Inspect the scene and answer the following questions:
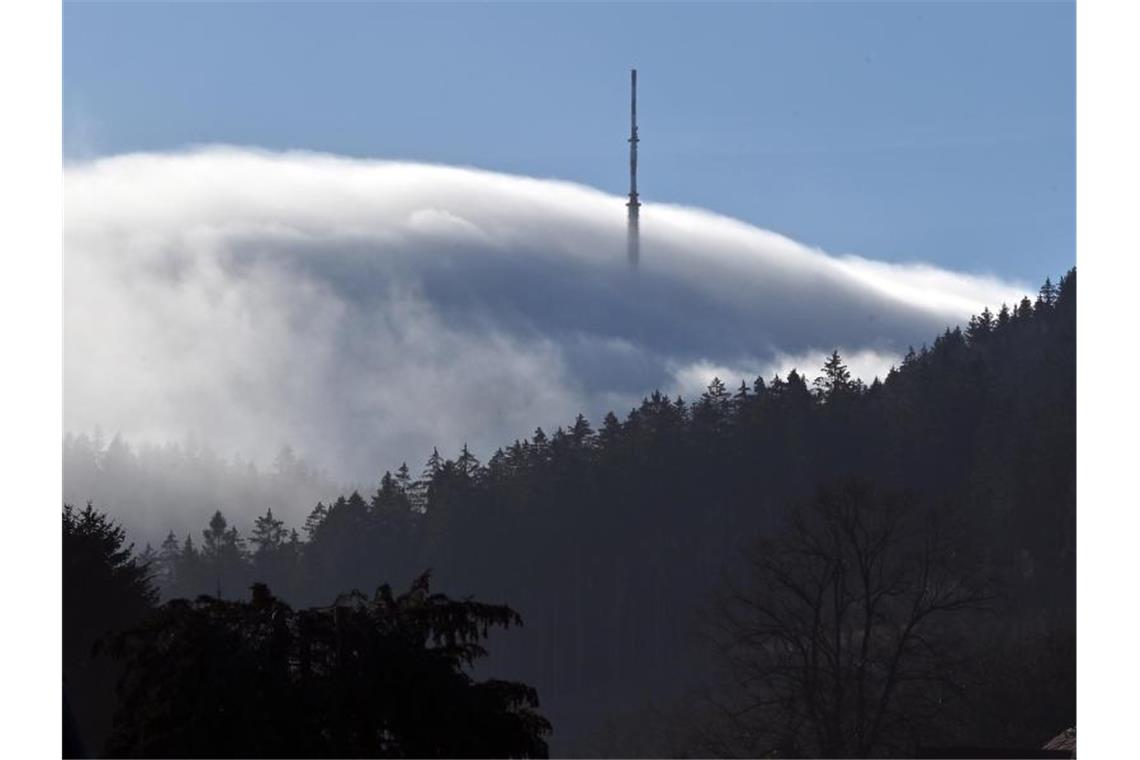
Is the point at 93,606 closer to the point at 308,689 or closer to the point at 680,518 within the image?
the point at 308,689

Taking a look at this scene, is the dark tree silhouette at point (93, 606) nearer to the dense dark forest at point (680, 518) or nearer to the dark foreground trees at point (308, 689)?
the dark foreground trees at point (308, 689)

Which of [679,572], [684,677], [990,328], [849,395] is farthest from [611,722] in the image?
[990,328]

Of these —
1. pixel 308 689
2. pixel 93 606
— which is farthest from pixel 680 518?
pixel 308 689

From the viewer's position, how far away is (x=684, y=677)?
139000 mm

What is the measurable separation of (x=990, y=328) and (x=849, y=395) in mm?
36381

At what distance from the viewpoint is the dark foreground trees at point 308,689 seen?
30609 millimetres

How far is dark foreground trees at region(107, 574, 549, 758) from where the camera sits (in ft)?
100

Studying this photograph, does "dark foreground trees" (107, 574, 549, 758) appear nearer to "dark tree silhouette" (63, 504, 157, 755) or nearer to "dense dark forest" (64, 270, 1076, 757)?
"dark tree silhouette" (63, 504, 157, 755)

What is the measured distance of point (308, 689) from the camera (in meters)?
30.9

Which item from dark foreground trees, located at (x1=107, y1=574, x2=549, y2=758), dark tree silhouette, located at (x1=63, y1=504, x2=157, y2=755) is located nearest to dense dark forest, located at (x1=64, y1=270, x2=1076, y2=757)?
dark tree silhouette, located at (x1=63, y1=504, x2=157, y2=755)

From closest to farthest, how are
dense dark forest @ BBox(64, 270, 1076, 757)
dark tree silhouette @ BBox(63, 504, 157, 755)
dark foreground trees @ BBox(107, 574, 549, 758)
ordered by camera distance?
dark foreground trees @ BBox(107, 574, 549, 758) < dark tree silhouette @ BBox(63, 504, 157, 755) < dense dark forest @ BBox(64, 270, 1076, 757)

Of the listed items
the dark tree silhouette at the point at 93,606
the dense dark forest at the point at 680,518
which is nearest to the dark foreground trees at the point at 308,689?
the dark tree silhouette at the point at 93,606

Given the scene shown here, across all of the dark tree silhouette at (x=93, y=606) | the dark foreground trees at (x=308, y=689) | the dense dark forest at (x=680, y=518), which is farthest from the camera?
the dense dark forest at (x=680, y=518)
